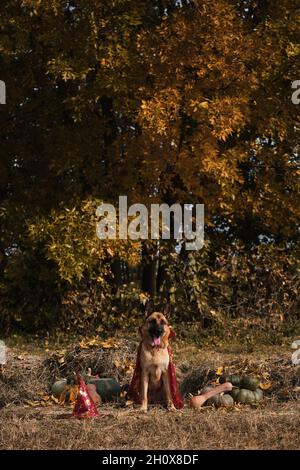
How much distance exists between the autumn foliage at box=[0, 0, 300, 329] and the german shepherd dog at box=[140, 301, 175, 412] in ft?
14.1

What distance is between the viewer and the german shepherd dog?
7883mm

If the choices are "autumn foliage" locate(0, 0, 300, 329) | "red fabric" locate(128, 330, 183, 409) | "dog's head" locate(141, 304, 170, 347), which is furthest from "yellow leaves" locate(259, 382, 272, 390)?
"autumn foliage" locate(0, 0, 300, 329)

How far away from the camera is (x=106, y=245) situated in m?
12.5

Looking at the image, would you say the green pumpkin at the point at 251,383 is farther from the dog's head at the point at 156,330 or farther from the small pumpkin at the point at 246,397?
the dog's head at the point at 156,330

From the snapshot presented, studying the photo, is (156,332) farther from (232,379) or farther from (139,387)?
(232,379)

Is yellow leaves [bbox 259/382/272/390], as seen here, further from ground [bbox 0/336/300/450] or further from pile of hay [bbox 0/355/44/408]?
pile of hay [bbox 0/355/44/408]

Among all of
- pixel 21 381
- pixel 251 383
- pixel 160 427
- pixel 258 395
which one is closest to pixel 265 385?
pixel 251 383

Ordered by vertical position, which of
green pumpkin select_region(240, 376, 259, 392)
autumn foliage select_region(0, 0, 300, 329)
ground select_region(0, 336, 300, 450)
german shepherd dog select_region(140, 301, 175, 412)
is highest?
autumn foliage select_region(0, 0, 300, 329)

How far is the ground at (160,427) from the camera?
20.6 ft

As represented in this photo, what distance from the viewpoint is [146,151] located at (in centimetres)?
1223

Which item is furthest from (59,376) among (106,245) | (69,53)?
(69,53)

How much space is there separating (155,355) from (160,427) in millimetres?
1209

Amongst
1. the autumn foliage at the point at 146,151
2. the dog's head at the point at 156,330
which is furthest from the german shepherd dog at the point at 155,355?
the autumn foliage at the point at 146,151
